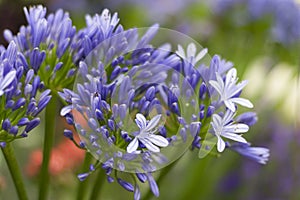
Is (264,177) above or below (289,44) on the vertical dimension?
below

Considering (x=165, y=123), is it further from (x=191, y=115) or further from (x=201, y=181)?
(x=201, y=181)

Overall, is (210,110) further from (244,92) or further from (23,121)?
(244,92)

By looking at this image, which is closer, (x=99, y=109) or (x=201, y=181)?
(x=99, y=109)

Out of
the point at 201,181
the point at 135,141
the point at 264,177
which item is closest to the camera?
the point at 135,141

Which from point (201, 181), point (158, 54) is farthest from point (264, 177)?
point (158, 54)

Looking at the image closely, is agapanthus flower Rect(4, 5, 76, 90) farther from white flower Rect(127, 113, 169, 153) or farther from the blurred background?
the blurred background

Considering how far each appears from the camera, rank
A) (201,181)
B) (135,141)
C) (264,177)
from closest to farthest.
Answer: (135,141) < (201,181) < (264,177)
